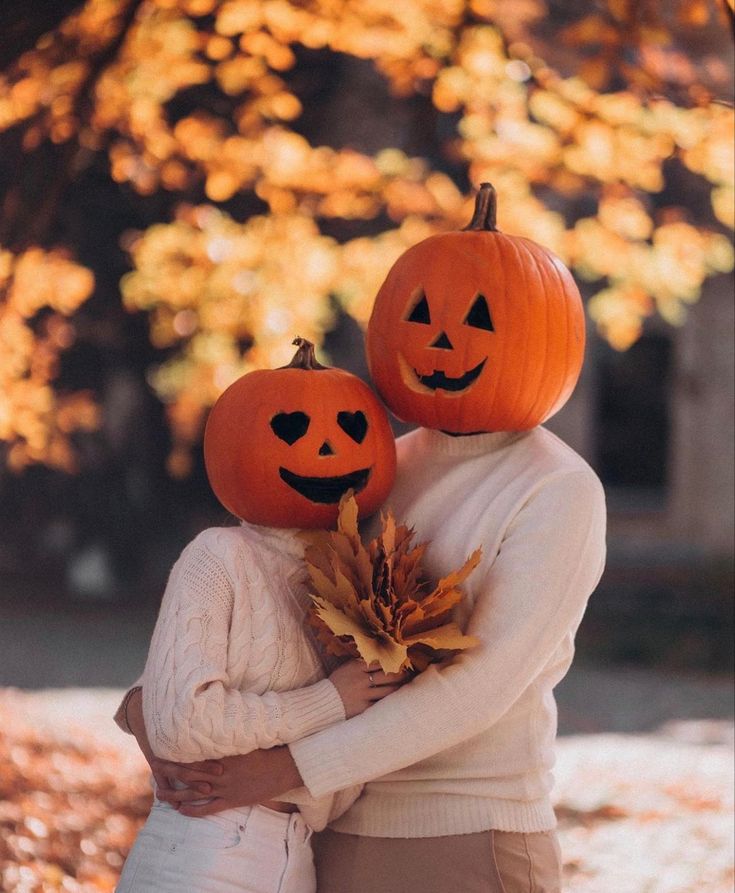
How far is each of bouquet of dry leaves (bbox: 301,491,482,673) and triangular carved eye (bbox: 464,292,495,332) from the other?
1.66ft

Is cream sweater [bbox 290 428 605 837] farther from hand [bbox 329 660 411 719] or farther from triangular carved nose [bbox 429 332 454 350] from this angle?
triangular carved nose [bbox 429 332 454 350]

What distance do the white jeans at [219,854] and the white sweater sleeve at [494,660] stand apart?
0.52 feet

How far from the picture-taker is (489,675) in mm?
2439

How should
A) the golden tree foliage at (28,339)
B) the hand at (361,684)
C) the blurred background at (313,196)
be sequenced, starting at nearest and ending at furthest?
the hand at (361,684) → the blurred background at (313,196) → the golden tree foliage at (28,339)

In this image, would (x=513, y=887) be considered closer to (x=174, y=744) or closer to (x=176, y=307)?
(x=174, y=744)

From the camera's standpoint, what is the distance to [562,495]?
251cm

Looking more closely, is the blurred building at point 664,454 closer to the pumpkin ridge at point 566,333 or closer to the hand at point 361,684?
the pumpkin ridge at point 566,333

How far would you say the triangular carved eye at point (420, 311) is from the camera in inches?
108

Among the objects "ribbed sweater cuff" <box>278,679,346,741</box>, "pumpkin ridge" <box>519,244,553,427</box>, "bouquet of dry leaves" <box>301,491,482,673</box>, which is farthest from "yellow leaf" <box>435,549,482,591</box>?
"pumpkin ridge" <box>519,244,553,427</box>

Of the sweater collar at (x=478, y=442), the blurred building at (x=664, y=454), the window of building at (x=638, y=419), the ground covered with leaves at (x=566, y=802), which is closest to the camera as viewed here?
the sweater collar at (x=478, y=442)

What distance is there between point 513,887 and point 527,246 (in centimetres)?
142

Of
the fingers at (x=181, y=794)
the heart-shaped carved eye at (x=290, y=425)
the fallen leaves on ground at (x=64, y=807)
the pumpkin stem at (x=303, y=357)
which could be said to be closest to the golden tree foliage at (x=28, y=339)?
the fallen leaves on ground at (x=64, y=807)

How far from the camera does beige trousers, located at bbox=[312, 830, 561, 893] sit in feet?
8.34

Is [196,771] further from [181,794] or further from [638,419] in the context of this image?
[638,419]
